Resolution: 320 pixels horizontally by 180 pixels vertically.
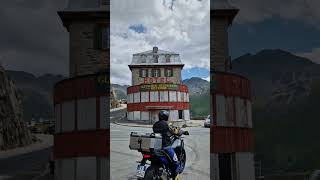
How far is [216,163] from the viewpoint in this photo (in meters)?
5.89

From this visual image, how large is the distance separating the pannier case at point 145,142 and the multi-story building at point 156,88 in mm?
173

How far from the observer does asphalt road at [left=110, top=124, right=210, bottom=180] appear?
546cm

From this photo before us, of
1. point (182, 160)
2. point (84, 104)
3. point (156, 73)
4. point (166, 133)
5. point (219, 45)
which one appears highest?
point (219, 45)

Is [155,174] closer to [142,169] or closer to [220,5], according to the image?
[142,169]

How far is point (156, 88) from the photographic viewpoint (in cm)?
559

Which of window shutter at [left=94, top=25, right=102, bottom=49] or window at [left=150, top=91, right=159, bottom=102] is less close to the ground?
window shutter at [left=94, top=25, right=102, bottom=49]

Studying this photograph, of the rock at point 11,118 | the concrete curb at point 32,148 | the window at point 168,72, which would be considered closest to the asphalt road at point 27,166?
the concrete curb at point 32,148

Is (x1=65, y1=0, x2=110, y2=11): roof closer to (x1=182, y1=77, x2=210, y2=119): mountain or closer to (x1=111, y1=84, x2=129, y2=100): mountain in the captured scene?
(x1=111, y1=84, x2=129, y2=100): mountain

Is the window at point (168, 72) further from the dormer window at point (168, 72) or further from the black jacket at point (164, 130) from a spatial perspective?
the black jacket at point (164, 130)

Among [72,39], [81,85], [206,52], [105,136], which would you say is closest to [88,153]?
[105,136]

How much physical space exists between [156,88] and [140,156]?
62 centimetres

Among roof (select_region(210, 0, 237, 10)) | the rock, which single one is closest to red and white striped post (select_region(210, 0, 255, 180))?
roof (select_region(210, 0, 237, 10))

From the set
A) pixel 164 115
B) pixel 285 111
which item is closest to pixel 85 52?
pixel 164 115

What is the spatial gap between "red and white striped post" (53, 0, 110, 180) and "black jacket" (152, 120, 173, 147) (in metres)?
0.45
